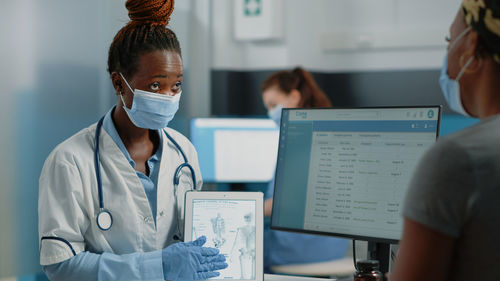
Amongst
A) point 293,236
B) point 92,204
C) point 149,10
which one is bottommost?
point 293,236

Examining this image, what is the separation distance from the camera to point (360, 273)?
4.10ft

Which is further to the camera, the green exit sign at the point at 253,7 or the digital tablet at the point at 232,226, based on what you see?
the green exit sign at the point at 253,7

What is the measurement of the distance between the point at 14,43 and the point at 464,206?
173 centimetres

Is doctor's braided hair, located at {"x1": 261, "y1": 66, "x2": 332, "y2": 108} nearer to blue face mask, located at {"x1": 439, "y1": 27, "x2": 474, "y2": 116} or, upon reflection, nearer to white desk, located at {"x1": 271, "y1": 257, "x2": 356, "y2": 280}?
white desk, located at {"x1": 271, "y1": 257, "x2": 356, "y2": 280}

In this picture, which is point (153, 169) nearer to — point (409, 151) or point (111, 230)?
point (111, 230)

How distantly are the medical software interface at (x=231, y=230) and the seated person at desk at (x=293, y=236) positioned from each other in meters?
1.33

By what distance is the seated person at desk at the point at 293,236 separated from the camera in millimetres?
2781

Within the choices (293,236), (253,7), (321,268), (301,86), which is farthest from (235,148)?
(253,7)

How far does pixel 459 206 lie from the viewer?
30.0 inches

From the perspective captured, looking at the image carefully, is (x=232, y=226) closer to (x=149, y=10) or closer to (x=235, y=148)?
(x=149, y=10)

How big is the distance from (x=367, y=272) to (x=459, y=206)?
1.71 feet

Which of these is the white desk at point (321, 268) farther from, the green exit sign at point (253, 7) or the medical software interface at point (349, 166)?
the green exit sign at point (253, 7)

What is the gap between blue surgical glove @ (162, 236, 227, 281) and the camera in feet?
4.33

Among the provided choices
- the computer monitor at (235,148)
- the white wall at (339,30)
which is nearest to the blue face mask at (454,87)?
the computer monitor at (235,148)
